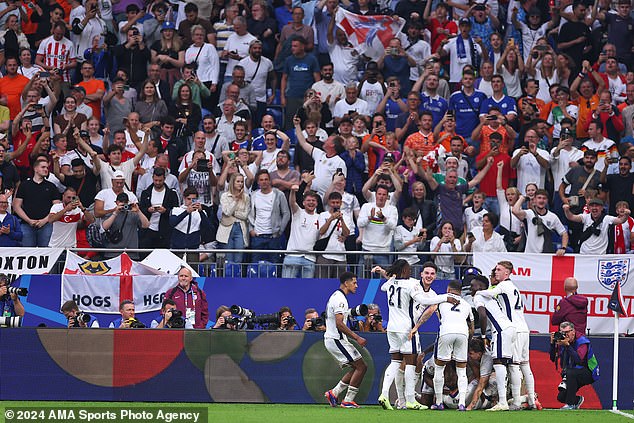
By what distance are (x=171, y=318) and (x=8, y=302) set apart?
2.76 m

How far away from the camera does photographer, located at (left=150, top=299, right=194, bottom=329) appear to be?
2105 cm

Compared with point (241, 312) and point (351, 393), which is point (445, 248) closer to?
point (241, 312)

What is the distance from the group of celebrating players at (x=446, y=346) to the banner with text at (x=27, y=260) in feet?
18.8

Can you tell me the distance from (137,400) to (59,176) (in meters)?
5.48

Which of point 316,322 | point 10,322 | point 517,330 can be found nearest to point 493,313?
point 517,330

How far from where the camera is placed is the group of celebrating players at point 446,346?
754 inches

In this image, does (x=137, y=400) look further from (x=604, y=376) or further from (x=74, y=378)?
(x=604, y=376)

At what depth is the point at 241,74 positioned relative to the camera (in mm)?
26484

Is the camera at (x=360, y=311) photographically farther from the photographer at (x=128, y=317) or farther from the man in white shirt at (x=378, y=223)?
the photographer at (x=128, y=317)

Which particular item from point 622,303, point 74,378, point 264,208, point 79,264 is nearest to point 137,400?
point 74,378

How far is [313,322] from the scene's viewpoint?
21.0 m

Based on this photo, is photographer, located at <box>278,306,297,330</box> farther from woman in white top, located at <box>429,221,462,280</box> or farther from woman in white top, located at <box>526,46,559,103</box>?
woman in white top, located at <box>526,46,559,103</box>

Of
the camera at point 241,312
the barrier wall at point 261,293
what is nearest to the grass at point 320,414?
the camera at point 241,312

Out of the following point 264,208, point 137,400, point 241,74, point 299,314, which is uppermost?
point 241,74
